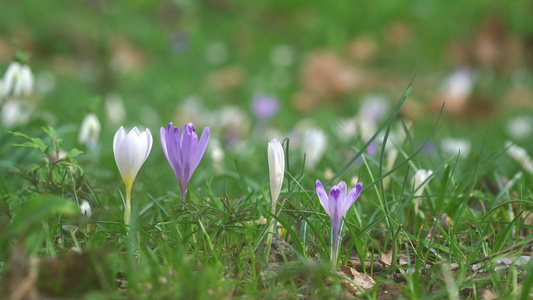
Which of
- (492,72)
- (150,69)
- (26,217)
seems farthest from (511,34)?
(26,217)

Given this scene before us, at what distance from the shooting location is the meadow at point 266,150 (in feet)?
4.97

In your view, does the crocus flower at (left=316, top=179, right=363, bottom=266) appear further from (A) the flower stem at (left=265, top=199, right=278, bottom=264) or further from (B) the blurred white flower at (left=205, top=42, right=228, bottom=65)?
(B) the blurred white flower at (left=205, top=42, right=228, bottom=65)

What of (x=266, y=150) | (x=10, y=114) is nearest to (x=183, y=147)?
(x=10, y=114)

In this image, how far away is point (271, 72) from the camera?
8.79m

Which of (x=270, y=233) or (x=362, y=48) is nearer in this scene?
(x=270, y=233)

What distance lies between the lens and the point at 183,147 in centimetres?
A: 163

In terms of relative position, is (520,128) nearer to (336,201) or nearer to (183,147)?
(336,201)

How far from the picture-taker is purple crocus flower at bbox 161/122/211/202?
161 centimetres

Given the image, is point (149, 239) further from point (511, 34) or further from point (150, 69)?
point (511, 34)

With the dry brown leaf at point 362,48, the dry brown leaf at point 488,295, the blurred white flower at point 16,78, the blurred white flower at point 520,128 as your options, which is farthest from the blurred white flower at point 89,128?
the dry brown leaf at point 362,48

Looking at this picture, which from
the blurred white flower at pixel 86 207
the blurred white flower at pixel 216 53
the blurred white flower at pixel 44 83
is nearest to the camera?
the blurred white flower at pixel 86 207

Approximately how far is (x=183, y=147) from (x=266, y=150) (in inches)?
103

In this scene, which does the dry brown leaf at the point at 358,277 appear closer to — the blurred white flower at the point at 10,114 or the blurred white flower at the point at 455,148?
the blurred white flower at the point at 455,148

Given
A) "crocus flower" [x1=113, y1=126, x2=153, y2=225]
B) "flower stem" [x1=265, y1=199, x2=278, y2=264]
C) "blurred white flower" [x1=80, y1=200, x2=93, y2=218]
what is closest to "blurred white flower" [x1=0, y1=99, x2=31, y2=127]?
"blurred white flower" [x1=80, y1=200, x2=93, y2=218]
